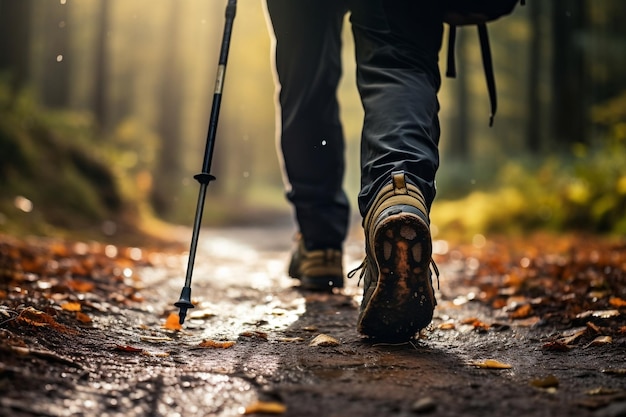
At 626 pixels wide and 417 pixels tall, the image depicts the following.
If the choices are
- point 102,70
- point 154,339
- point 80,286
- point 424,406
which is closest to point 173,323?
point 154,339

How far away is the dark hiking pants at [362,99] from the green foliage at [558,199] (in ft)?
16.1

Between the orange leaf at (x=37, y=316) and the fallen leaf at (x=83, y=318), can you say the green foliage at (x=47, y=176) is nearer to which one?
the fallen leaf at (x=83, y=318)

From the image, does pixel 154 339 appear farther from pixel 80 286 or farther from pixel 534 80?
pixel 534 80

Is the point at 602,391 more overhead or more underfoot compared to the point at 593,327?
more underfoot

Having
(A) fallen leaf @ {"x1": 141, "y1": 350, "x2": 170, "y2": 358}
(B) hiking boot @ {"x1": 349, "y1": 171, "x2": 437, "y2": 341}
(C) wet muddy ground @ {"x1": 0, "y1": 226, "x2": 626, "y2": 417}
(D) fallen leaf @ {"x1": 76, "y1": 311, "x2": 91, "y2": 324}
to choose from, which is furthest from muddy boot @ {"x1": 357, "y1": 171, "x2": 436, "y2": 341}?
(D) fallen leaf @ {"x1": 76, "y1": 311, "x2": 91, "y2": 324}

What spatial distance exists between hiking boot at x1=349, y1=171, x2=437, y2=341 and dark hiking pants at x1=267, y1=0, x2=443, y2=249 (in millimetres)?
89

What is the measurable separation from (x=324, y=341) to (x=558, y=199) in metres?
7.71

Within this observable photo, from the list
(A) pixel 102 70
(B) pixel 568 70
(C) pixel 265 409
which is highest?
(A) pixel 102 70

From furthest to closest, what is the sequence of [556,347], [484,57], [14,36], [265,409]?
1. [14,36]
2. [484,57]
3. [556,347]
4. [265,409]

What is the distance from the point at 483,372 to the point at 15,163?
7.92 meters

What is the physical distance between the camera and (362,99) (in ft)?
8.00

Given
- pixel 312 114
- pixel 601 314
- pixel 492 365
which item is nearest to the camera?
pixel 492 365

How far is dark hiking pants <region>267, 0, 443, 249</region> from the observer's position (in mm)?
2191

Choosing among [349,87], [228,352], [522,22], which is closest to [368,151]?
[228,352]
